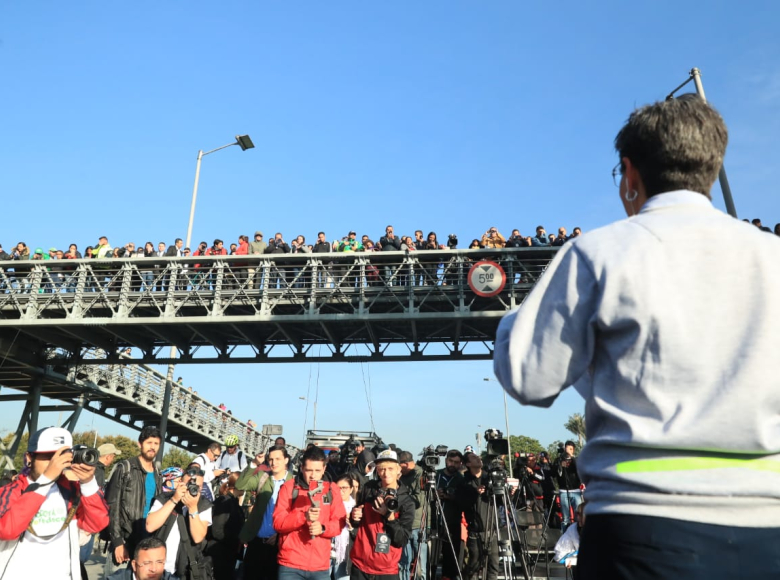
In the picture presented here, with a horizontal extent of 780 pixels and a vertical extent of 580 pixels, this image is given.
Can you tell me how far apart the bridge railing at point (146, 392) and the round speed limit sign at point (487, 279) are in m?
11.4

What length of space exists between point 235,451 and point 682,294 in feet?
39.5

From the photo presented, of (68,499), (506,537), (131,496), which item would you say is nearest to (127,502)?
(131,496)

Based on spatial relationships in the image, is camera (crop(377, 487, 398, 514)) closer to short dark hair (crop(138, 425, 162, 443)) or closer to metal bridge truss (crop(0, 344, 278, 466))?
short dark hair (crop(138, 425, 162, 443))

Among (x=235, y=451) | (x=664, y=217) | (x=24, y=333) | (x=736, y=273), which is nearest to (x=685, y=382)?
(x=736, y=273)

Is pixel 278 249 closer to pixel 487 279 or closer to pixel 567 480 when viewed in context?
pixel 487 279

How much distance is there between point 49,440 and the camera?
15.0 ft

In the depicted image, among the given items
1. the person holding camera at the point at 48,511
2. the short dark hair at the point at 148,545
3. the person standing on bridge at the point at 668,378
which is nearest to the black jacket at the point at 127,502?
the short dark hair at the point at 148,545

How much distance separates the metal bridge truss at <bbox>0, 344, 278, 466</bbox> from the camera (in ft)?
80.7

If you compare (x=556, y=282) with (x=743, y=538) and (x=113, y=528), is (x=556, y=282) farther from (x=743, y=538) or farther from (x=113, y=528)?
(x=113, y=528)

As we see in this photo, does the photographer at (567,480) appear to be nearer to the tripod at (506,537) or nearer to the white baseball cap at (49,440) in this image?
the tripod at (506,537)

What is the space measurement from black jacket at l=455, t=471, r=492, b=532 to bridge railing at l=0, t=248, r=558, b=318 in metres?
9.90

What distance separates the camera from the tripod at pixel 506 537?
766 cm

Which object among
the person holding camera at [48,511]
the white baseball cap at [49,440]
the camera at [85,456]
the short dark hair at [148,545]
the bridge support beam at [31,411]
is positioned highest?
the bridge support beam at [31,411]

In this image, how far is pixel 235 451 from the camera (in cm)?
1244
